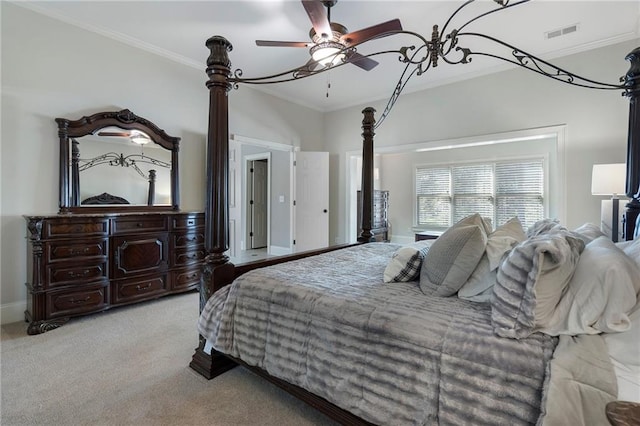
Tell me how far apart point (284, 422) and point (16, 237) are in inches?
122

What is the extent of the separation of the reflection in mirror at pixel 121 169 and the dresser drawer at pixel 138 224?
0.46 m

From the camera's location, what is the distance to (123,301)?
3.18 m

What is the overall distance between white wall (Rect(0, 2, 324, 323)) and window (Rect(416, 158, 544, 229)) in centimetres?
518

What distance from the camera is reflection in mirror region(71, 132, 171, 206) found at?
129 inches

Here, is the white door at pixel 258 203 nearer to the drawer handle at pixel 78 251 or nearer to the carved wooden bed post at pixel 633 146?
the drawer handle at pixel 78 251

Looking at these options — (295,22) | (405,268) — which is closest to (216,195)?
(405,268)

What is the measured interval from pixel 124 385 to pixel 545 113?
5.02 m

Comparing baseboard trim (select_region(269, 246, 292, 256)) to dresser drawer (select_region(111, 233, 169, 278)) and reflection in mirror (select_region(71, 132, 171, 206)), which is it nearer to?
reflection in mirror (select_region(71, 132, 171, 206))

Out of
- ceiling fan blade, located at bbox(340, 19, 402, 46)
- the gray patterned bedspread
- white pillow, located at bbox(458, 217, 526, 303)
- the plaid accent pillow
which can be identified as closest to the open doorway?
ceiling fan blade, located at bbox(340, 19, 402, 46)

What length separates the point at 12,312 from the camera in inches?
114

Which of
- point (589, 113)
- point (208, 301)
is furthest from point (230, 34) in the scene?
point (589, 113)

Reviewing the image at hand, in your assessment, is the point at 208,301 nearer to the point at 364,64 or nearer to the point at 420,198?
the point at 364,64

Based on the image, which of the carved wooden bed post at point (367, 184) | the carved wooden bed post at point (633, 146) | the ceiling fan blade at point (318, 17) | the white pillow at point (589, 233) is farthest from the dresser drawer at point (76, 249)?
the carved wooden bed post at point (633, 146)

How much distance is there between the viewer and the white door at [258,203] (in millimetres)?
7344
